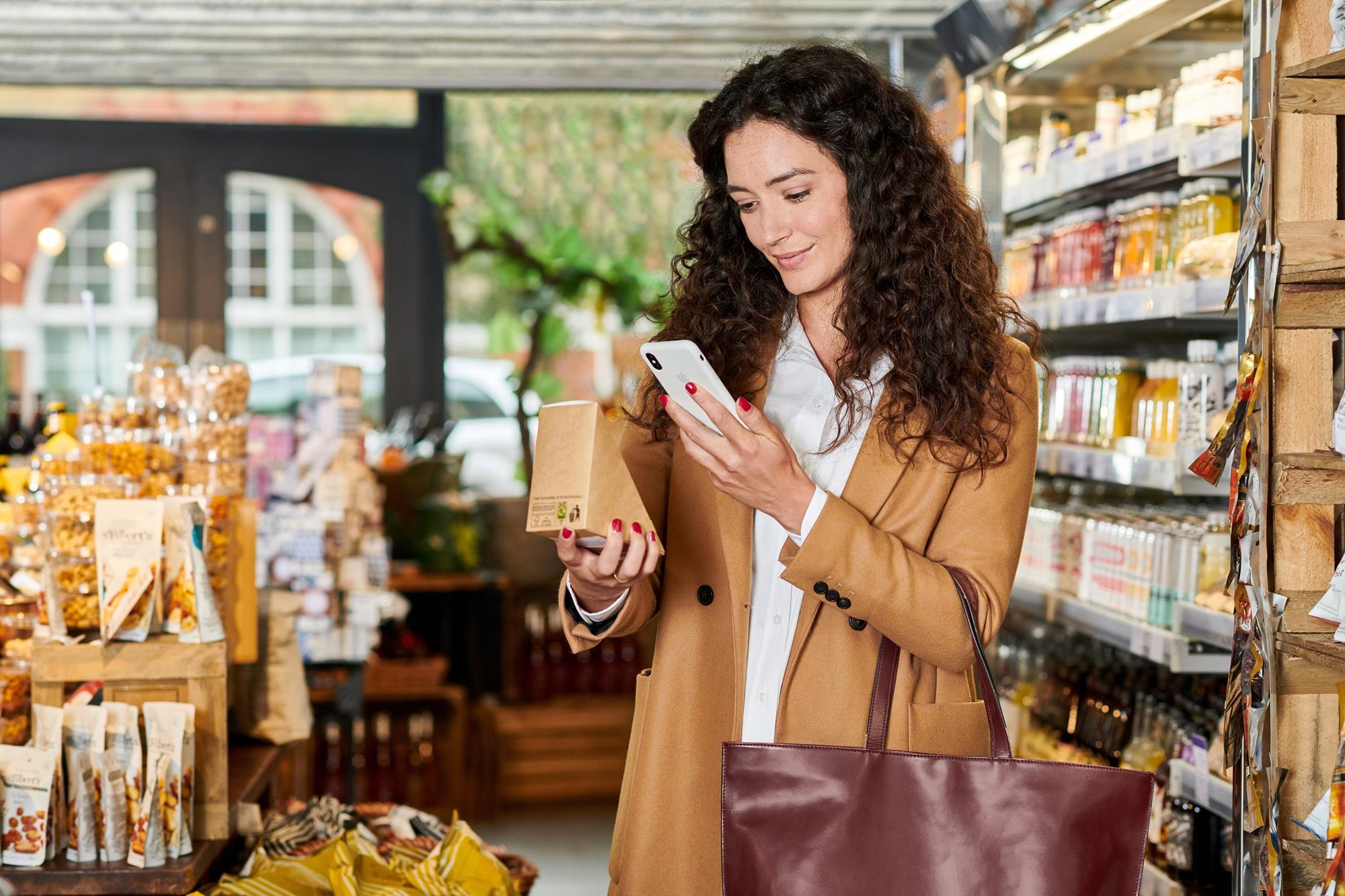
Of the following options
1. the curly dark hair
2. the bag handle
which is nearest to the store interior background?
the curly dark hair

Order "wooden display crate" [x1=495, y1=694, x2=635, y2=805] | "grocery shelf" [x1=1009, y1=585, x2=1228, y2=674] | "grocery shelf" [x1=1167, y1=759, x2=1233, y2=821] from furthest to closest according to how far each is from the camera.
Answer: "wooden display crate" [x1=495, y1=694, x2=635, y2=805] → "grocery shelf" [x1=1009, y1=585, x2=1228, y2=674] → "grocery shelf" [x1=1167, y1=759, x2=1233, y2=821]

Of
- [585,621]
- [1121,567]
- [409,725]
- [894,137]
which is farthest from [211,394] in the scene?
[409,725]

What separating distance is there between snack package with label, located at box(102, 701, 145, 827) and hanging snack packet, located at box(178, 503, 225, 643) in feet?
0.57

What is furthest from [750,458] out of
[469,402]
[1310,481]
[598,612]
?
[469,402]

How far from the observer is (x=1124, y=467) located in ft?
9.77

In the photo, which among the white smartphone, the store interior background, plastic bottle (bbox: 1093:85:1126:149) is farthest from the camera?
the store interior background

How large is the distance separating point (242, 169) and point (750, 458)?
222 inches

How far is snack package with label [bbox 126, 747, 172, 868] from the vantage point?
6.90 ft

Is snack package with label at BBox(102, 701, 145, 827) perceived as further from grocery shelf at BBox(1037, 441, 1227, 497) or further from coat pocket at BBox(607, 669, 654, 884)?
grocery shelf at BBox(1037, 441, 1227, 497)

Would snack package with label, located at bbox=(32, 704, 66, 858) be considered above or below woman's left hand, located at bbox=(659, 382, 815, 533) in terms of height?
below

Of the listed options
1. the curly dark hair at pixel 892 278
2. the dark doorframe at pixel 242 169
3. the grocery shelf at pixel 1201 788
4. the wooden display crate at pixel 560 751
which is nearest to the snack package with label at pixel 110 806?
the curly dark hair at pixel 892 278

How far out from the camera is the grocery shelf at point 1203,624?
2.59 m

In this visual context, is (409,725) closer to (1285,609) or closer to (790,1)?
(790,1)

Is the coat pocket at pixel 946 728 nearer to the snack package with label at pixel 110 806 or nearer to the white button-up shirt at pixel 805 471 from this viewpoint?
the white button-up shirt at pixel 805 471
